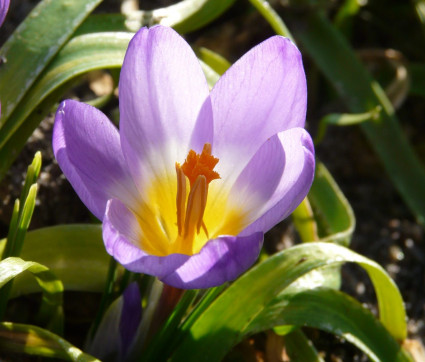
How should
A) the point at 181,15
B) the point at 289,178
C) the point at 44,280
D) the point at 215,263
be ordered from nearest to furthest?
1. the point at 215,263
2. the point at 289,178
3. the point at 44,280
4. the point at 181,15

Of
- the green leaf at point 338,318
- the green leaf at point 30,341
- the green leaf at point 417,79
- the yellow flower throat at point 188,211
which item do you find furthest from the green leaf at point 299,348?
the green leaf at point 417,79

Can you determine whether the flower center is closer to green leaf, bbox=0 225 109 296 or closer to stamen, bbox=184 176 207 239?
stamen, bbox=184 176 207 239

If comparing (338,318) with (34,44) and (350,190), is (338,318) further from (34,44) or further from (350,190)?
(350,190)

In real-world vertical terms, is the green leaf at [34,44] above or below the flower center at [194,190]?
above

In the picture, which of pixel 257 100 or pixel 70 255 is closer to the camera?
pixel 257 100

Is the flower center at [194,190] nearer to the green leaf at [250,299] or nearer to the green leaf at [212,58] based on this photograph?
the green leaf at [250,299]

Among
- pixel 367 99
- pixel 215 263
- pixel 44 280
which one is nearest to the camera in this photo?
pixel 215 263

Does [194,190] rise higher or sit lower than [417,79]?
higher

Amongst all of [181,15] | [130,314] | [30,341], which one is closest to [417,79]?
[181,15]
